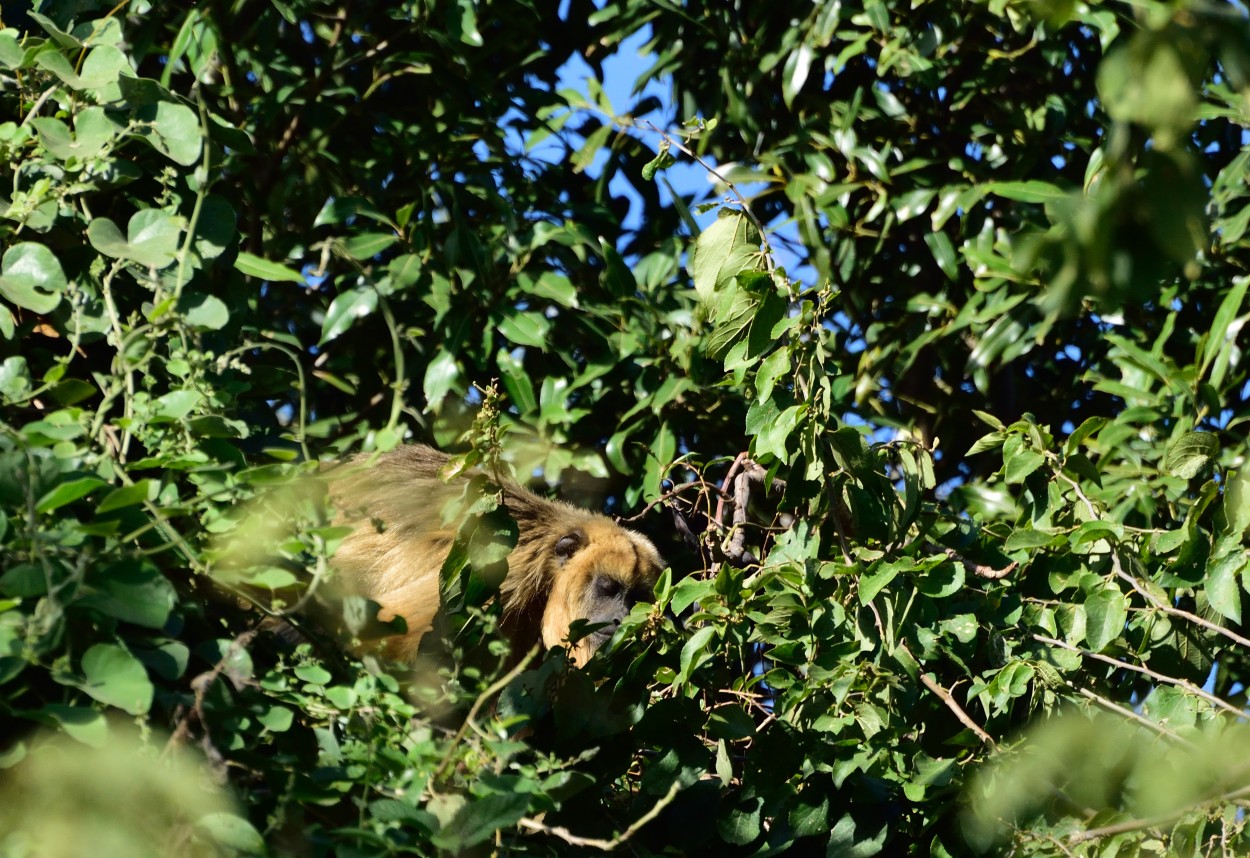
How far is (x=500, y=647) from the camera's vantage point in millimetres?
1922

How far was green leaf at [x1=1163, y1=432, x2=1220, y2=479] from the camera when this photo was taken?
287 centimetres

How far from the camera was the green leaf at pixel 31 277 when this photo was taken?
2.11 m

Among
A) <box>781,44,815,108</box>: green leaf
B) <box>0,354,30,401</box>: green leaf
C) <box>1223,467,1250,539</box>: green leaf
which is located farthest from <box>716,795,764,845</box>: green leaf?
<box>781,44,815,108</box>: green leaf

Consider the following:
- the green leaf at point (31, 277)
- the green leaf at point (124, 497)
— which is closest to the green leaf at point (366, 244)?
the green leaf at point (31, 277)

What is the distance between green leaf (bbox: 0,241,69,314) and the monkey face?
8.36 ft

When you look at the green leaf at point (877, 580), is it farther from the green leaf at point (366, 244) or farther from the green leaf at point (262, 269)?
the green leaf at point (366, 244)

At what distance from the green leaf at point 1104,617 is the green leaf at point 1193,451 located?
592mm

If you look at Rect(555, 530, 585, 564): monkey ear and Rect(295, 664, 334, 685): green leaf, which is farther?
Rect(555, 530, 585, 564): monkey ear

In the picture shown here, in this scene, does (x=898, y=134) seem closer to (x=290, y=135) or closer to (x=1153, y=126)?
(x=290, y=135)

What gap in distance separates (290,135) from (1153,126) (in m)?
4.16

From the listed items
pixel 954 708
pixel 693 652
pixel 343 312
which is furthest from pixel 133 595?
pixel 343 312

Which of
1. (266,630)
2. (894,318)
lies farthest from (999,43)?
(266,630)

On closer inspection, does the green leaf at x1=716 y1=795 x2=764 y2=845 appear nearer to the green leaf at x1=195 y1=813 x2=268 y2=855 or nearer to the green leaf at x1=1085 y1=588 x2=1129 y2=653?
the green leaf at x1=1085 y1=588 x2=1129 y2=653

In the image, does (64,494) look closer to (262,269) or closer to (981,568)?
(262,269)
